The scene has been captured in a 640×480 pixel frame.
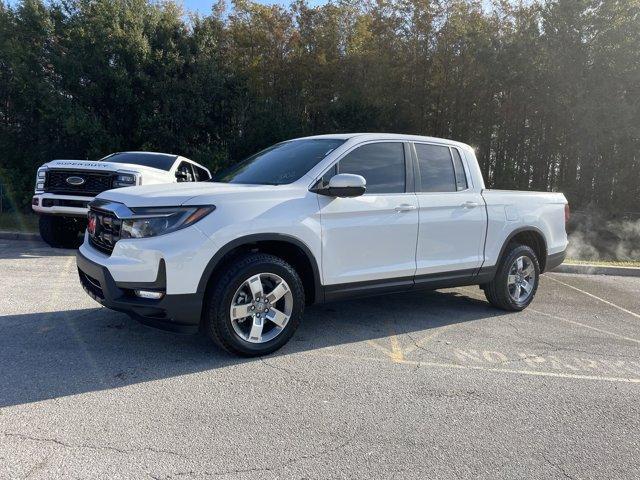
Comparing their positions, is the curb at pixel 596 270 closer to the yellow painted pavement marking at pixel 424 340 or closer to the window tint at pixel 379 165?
the yellow painted pavement marking at pixel 424 340

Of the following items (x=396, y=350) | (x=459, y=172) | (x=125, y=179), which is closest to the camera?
(x=396, y=350)

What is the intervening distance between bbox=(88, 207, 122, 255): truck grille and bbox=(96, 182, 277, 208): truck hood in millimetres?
144

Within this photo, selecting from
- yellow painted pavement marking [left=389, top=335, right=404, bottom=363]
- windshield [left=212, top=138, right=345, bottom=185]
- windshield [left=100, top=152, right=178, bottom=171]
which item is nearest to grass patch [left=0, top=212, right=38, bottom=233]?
windshield [left=100, top=152, right=178, bottom=171]

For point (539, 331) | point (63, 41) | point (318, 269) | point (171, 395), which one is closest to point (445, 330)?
point (539, 331)

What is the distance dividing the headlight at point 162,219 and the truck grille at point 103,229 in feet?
0.72

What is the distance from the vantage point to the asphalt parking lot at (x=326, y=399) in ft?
9.43

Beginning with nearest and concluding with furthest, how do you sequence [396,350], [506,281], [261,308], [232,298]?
[232,298], [261,308], [396,350], [506,281]

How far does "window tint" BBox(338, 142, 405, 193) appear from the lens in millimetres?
4863

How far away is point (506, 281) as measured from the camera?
5.98 m

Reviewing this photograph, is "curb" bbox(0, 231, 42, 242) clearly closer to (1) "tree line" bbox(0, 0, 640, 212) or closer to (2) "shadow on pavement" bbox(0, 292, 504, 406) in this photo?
(1) "tree line" bbox(0, 0, 640, 212)

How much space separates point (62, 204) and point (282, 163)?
17.7 ft

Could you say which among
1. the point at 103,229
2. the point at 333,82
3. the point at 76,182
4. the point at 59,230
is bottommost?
the point at 59,230

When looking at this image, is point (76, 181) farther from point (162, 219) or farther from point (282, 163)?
point (162, 219)

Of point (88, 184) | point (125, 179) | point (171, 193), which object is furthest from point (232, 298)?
point (88, 184)
